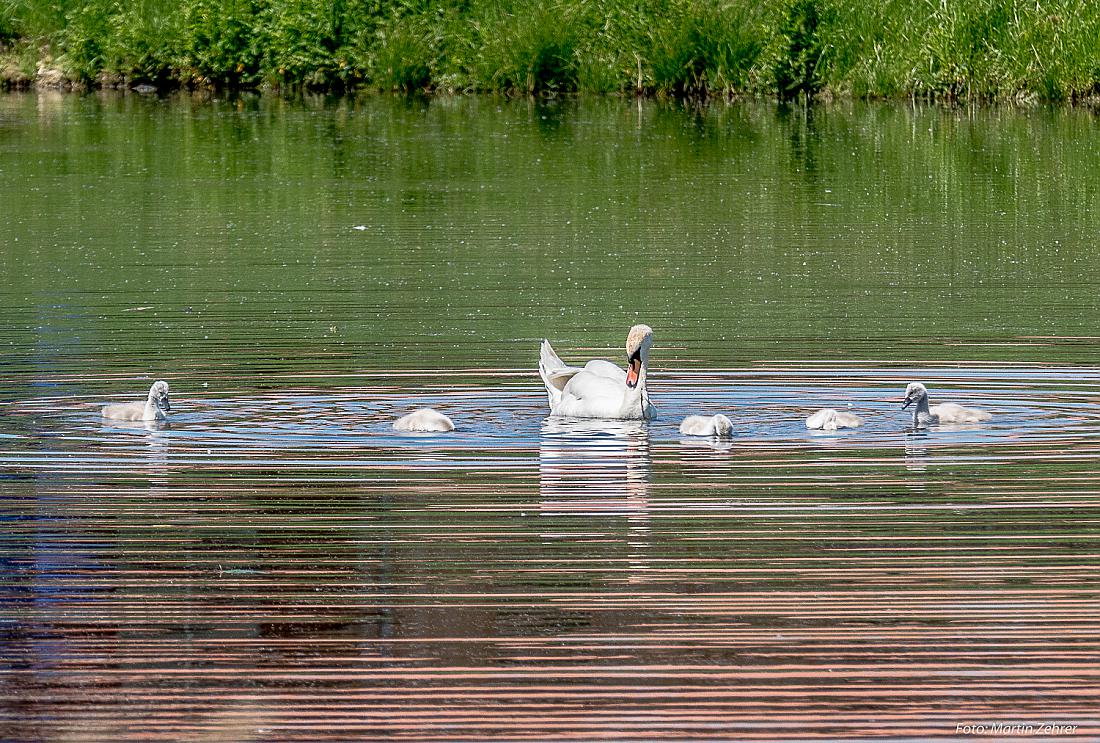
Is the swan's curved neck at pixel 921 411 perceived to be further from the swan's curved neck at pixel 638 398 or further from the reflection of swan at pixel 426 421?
the reflection of swan at pixel 426 421

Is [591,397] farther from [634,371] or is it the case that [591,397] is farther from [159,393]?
[159,393]

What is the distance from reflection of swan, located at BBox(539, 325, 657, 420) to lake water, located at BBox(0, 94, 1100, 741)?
119mm

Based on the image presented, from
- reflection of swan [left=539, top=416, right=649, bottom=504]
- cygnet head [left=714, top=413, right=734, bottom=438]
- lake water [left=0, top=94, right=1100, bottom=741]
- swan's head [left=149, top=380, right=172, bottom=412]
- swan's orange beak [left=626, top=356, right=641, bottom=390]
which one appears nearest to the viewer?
lake water [left=0, top=94, right=1100, bottom=741]

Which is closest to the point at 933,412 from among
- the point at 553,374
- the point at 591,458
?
the point at 591,458

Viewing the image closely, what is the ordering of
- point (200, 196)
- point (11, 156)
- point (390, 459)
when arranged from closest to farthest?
point (390, 459)
point (200, 196)
point (11, 156)

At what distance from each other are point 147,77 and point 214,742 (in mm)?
40281

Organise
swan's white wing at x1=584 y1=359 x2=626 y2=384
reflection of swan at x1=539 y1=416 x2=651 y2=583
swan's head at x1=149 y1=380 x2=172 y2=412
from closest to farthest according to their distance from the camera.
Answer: reflection of swan at x1=539 y1=416 x2=651 y2=583 → swan's head at x1=149 y1=380 x2=172 y2=412 → swan's white wing at x1=584 y1=359 x2=626 y2=384

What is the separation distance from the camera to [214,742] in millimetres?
6152

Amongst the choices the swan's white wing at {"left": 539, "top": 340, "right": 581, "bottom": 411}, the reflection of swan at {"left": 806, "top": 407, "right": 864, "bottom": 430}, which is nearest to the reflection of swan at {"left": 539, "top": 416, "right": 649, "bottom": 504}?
the swan's white wing at {"left": 539, "top": 340, "right": 581, "bottom": 411}

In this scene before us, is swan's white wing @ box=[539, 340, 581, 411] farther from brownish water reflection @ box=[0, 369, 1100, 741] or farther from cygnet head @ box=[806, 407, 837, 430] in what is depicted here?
cygnet head @ box=[806, 407, 837, 430]

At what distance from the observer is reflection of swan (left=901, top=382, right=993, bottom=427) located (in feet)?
34.7

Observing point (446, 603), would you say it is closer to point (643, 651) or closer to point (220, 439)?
point (643, 651)

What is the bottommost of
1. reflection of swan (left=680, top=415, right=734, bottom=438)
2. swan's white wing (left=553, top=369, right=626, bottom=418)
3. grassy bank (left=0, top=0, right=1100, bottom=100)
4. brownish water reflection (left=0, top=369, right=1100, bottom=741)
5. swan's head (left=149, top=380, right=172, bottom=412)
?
brownish water reflection (left=0, top=369, right=1100, bottom=741)

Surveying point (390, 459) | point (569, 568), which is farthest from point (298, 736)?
point (390, 459)
